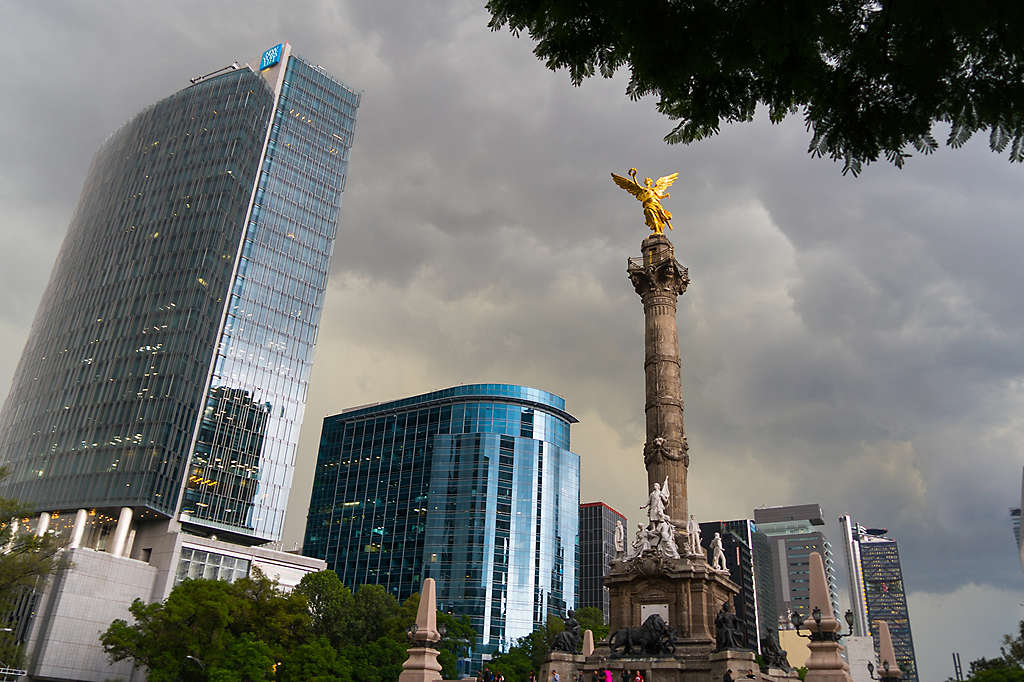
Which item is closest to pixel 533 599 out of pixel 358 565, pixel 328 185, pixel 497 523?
pixel 497 523

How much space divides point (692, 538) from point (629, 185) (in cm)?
2370

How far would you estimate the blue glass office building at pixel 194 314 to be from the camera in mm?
74250

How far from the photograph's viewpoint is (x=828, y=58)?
6395mm

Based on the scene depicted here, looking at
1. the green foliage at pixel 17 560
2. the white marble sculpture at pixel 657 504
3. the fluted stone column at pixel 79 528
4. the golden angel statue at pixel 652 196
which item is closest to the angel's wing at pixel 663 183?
the golden angel statue at pixel 652 196

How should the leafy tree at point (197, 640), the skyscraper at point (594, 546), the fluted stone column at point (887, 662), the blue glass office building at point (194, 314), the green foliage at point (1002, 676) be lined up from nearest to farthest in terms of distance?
the fluted stone column at point (887, 662) < the leafy tree at point (197, 640) < the green foliage at point (1002, 676) < the blue glass office building at point (194, 314) < the skyscraper at point (594, 546)

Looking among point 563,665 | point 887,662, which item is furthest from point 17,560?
point 887,662

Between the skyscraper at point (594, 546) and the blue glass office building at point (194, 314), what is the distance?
90009 mm

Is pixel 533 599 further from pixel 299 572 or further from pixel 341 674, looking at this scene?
pixel 341 674

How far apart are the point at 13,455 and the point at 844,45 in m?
97.3

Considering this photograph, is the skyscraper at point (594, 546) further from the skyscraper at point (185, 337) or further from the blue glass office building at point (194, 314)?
the blue glass office building at point (194, 314)

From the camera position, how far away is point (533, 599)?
11625cm

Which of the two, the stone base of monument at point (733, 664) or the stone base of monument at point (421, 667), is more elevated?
the stone base of monument at point (733, 664)

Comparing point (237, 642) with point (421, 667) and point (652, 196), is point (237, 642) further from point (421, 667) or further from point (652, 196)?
point (652, 196)

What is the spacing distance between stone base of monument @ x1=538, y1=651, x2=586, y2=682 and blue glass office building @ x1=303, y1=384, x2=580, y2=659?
78.9m
